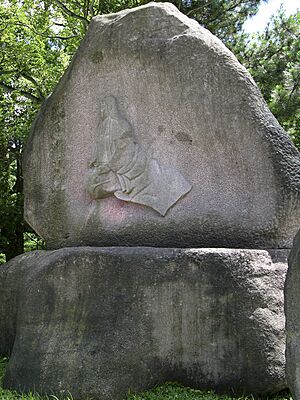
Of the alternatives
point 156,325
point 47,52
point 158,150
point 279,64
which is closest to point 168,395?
point 156,325

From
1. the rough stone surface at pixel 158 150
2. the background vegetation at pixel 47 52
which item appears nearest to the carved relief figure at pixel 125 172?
the rough stone surface at pixel 158 150

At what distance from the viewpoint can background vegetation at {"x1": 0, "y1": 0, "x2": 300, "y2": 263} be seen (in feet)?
35.9

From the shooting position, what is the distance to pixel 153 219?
14.7 ft

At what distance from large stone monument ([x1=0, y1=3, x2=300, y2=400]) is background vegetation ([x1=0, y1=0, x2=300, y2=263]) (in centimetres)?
602

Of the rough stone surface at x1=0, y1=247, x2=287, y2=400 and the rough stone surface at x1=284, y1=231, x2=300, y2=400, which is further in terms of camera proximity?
the rough stone surface at x1=0, y1=247, x2=287, y2=400

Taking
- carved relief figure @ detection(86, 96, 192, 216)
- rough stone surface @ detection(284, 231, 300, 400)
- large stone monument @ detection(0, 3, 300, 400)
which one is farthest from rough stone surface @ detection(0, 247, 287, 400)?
rough stone surface @ detection(284, 231, 300, 400)

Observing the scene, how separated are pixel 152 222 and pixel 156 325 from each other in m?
0.91

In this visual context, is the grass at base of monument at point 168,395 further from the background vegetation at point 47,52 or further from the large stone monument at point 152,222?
the background vegetation at point 47,52

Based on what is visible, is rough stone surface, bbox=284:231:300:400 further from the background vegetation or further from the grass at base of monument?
the background vegetation

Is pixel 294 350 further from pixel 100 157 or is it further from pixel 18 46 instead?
pixel 18 46

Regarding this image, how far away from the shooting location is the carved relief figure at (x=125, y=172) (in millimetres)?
4469

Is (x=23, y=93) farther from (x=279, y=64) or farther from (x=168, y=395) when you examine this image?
(x=168, y=395)

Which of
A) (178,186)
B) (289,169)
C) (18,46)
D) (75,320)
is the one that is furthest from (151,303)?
(18,46)

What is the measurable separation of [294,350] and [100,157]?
2736mm
